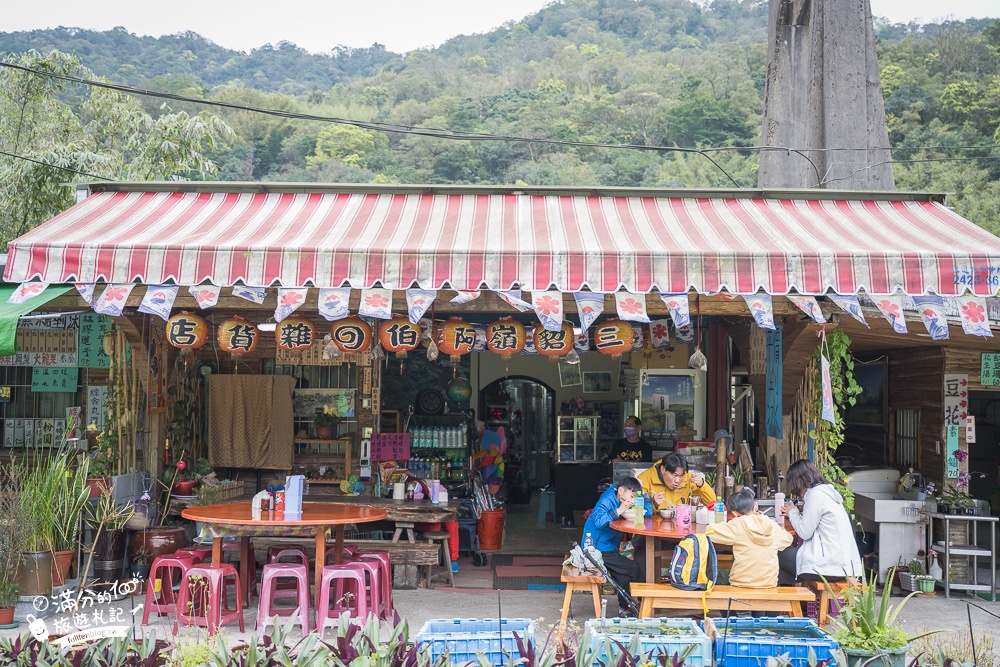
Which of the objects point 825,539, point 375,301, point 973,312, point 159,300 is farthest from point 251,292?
point 973,312

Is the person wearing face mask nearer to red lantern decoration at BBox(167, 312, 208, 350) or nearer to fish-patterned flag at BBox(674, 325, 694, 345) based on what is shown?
fish-patterned flag at BBox(674, 325, 694, 345)

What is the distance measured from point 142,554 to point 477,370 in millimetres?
7322

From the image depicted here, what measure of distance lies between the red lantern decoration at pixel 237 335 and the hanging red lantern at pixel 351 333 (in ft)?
2.54

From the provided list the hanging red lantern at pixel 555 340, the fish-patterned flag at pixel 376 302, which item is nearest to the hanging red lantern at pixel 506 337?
the hanging red lantern at pixel 555 340

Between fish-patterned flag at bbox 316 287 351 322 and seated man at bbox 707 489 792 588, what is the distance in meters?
3.30

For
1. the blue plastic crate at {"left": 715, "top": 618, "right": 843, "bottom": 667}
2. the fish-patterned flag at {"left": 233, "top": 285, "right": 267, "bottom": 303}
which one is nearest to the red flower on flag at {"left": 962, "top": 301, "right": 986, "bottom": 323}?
the blue plastic crate at {"left": 715, "top": 618, "right": 843, "bottom": 667}

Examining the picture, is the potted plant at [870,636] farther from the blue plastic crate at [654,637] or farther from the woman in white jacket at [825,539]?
the woman in white jacket at [825,539]

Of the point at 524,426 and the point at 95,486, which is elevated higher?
the point at 524,426

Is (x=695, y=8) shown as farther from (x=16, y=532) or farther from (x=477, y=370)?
(x=16, y=532)

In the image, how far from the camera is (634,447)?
11539mm

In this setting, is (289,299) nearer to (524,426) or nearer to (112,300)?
(112,300)

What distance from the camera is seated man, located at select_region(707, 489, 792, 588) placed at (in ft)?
21.3

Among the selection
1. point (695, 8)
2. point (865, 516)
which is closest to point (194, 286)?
point (865, 516)

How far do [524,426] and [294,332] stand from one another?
824cm
